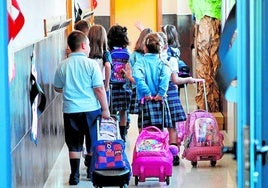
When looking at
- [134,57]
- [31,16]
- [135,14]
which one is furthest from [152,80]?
[135,14]

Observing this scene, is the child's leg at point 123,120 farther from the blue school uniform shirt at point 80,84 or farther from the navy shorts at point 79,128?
the blue school uniform shirt at point 80,84

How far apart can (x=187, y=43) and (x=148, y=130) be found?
781 cm

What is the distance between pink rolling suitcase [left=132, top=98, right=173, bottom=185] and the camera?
22.1 feet

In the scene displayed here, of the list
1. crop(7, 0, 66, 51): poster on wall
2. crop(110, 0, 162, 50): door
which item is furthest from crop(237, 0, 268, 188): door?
crop(110, 0, 162, 50): door

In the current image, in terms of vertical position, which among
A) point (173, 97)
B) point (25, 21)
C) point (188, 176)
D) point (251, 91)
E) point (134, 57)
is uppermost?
point (25, 21)

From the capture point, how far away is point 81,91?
6.53m

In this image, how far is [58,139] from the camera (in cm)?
828

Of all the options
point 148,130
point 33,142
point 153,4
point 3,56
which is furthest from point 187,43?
Result: point 3,56

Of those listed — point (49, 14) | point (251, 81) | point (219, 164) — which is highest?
point (49, 14)

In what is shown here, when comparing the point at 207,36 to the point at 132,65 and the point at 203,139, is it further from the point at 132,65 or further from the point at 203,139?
the point at 203,139

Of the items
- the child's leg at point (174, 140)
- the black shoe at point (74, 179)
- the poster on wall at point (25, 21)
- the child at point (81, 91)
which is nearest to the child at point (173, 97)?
the child's leg at point (174, 140)

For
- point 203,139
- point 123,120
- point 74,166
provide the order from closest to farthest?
point 74,166, point 203,139, point 123,120

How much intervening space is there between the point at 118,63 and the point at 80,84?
1.83 meters

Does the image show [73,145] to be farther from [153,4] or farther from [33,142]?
[153,4]
